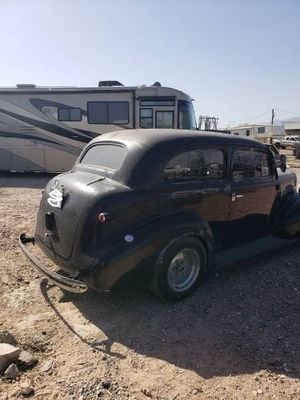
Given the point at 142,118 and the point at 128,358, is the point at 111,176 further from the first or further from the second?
the point at 142,118

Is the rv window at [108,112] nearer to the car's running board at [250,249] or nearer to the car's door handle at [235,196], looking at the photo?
the car's running board at [250,249]

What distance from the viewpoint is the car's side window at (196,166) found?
4645 millimetres

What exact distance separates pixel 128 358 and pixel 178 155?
232cm

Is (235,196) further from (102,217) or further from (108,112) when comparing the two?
(108,112)

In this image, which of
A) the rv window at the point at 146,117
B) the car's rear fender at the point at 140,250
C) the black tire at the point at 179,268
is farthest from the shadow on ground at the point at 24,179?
the car's rear fender at the point at 140,250

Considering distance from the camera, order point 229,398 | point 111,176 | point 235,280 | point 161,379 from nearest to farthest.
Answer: point 229,398
point 161,379
point 111,176
point 235,280

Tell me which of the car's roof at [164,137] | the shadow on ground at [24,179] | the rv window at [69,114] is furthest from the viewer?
the rv window at [69,114]

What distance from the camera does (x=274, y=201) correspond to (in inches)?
237

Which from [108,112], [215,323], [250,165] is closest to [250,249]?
[250,165]

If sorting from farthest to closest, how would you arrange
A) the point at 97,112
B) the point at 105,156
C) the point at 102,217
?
the point at 97,112, the point at 105,156, the point at 102,217

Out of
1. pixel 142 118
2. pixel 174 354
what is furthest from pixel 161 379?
pixel 142 118

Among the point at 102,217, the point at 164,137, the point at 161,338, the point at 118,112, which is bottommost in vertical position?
the point at 161,338

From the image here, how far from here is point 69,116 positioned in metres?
14.5

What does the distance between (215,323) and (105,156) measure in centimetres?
241
